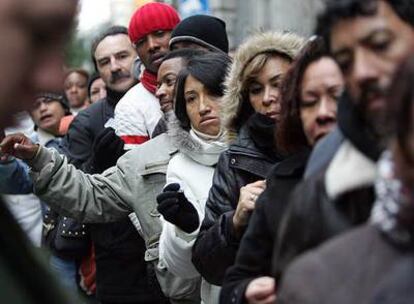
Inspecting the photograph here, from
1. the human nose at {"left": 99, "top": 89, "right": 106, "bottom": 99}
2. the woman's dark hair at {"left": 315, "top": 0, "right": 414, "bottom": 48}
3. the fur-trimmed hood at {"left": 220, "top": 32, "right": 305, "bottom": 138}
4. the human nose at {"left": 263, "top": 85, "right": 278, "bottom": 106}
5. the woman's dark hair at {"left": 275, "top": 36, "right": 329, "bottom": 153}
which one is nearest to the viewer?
the woman's dark hair at {"left": 315, "top": 0, "right": 414, "bottom": 48}

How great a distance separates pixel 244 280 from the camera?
3594mm

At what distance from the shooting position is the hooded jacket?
471cm

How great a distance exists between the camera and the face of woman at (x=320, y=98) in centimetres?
353

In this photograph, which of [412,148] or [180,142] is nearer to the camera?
[412,148]

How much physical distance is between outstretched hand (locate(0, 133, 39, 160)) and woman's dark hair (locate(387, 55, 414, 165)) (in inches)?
160

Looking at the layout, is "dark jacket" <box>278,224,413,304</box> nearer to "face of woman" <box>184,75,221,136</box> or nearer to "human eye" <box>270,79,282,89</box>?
"human eye" <box>270,79,282,89</box>

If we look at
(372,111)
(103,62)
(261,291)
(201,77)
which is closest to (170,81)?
(201,77)

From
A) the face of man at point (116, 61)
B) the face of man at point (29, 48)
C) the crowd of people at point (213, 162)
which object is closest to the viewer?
the face of man at point (29, 48)

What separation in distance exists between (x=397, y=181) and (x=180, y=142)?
12.0 ft

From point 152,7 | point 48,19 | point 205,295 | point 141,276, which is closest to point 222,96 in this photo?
point 205,295

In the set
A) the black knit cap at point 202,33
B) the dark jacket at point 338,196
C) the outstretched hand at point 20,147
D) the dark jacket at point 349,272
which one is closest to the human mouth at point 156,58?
the black knit cap at point 202,33

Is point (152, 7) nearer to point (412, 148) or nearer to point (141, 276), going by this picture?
point (141, 276)

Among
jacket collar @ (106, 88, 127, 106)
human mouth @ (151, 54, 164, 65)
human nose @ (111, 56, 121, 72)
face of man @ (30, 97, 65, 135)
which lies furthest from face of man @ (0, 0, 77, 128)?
face of man @ (30, 97, 65, 135)

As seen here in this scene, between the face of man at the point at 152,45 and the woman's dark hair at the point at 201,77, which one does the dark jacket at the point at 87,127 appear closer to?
the face of man at the point at 152,45
